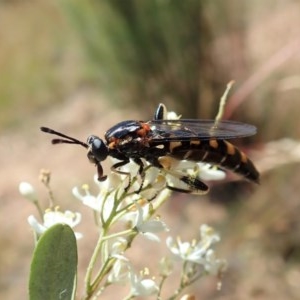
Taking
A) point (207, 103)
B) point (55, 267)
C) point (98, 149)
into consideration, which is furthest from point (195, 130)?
point (207, 103)

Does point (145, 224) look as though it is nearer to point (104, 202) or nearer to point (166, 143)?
point (104, 202)

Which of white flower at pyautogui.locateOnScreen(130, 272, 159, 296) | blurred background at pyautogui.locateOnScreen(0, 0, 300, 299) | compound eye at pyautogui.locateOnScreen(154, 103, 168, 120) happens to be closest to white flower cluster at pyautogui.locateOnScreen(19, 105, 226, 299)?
white flower at pyautogui.locateOnScreen(130, 272, 159, 296)

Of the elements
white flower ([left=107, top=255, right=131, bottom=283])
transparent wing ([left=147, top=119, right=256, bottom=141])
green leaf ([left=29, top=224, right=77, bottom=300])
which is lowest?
green leaf ([left=29, top=224, right=77, bottom=300])

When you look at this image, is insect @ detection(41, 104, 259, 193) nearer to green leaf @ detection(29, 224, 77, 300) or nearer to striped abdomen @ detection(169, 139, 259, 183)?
striped abdomen @ detection(169, 139, 259, 183)

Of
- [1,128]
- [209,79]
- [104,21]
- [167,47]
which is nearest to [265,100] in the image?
[209,79]

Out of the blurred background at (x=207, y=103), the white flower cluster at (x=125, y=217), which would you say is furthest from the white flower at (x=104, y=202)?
the blurred background at (x=207, y=103)

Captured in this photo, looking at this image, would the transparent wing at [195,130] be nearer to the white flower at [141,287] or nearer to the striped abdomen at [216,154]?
the striped abdomen at [216,154]

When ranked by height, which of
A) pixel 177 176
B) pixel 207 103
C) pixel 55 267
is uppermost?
pixel 207 103

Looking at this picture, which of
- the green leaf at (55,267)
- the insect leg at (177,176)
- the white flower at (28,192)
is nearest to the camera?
the green leaf at (55,267)
